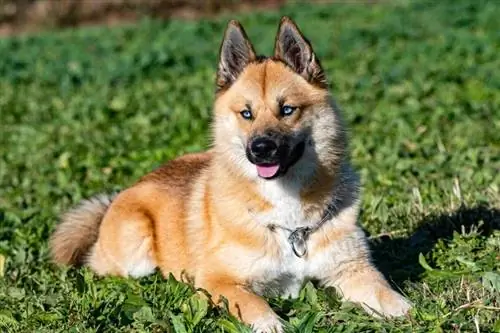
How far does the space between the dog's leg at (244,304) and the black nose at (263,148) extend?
0.71m

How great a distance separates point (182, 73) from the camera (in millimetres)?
14961

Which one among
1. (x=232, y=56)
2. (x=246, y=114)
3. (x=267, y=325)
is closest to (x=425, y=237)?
(x=246, y=114)

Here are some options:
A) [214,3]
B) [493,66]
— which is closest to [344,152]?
[493,66]

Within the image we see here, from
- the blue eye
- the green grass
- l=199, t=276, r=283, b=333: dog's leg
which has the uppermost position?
the blue eye

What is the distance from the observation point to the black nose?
541 centimetres

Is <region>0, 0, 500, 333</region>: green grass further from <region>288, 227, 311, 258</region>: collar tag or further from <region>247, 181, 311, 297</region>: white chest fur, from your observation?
<region>288, 227, 311, 258</region>: collar tag

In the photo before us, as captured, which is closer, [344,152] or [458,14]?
[344,152]

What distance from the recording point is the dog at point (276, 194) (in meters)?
5.49

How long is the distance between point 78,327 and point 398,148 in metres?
4.66

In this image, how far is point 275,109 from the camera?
222 inches

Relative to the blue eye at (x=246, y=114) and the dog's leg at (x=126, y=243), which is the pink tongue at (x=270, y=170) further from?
the dog's leg at (x=126, y=243)

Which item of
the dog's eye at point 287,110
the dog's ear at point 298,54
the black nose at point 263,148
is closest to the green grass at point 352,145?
the black nose at point 263,148

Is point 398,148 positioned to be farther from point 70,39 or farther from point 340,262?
point 70,39

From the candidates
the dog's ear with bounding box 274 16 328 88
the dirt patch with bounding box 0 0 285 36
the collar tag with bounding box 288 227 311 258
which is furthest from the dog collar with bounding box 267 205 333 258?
the dirt patch with bounding box 0 0 285 36
